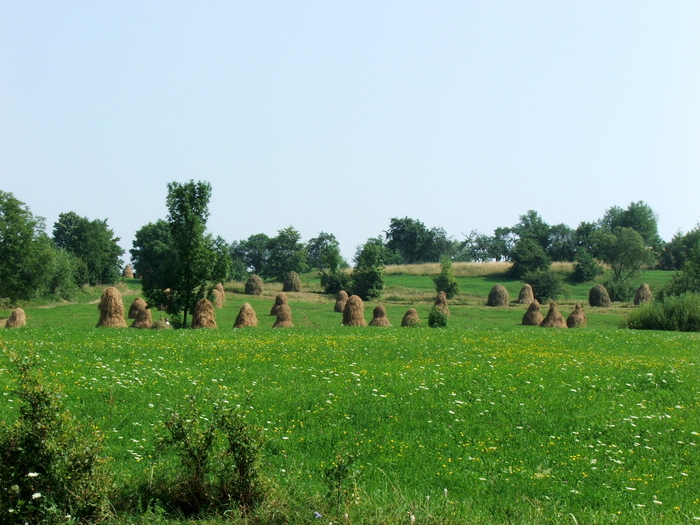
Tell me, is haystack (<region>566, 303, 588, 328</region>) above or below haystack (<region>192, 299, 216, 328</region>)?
below

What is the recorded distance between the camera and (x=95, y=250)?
99.5 meters

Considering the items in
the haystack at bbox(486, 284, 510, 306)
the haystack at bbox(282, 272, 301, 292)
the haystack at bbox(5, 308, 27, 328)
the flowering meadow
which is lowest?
the haystack at bbox(5, 308, 27, 328)

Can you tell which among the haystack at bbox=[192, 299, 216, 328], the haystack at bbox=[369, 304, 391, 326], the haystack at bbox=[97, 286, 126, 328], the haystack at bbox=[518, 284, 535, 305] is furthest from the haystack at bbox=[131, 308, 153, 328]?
the haystack at bbox=[518, 284, 535, 305]

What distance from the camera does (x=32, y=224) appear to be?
5891cm

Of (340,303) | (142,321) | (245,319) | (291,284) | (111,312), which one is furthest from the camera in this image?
(291,284)

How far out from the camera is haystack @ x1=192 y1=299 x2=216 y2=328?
1264 inches

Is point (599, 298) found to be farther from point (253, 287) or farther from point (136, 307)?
point (136, 307)

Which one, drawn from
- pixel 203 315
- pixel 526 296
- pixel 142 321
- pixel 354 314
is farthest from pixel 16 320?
pixel 526 296

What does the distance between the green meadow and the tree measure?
280 feet

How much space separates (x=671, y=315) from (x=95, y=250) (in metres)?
86.1

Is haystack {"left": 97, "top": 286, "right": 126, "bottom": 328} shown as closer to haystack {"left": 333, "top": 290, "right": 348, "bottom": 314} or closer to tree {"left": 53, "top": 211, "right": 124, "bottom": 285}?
haystack {"left": 333, "top": 290, "right": 348, "bottom": 314}

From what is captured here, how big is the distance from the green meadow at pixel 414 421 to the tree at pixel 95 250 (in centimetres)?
8527

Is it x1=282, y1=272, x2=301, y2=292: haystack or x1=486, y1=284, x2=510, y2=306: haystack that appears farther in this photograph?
x1=282, y1=272, x2=301, y2=292: haystack

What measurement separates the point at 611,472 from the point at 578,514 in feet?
5.78
